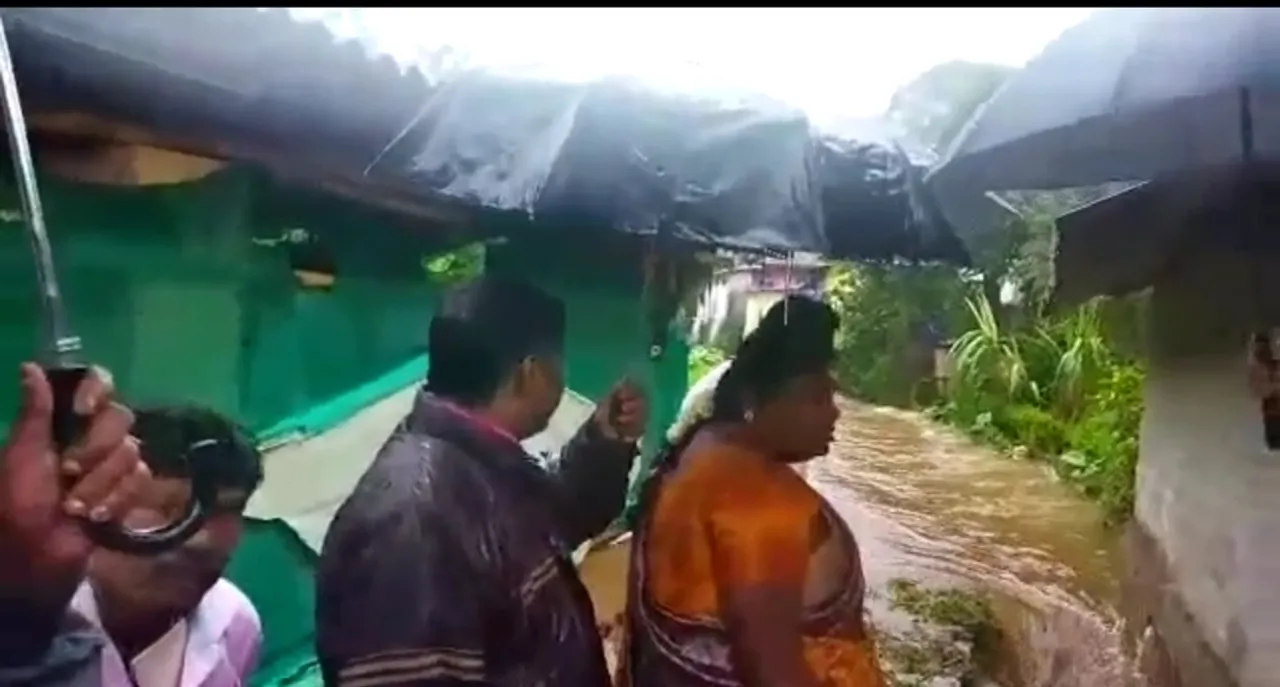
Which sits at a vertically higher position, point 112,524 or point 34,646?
point 112,524

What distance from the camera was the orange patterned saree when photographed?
4.98 ft

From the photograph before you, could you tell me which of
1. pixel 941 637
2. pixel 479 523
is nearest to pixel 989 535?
pixel 941 637

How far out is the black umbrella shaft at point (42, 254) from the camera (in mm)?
1486

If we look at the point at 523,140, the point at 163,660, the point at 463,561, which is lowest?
the point at 163,660

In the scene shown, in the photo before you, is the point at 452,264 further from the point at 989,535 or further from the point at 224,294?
the point at 989,535

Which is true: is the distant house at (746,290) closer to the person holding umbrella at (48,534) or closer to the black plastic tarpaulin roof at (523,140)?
the black plastic tarpaulin roof at (523,140)

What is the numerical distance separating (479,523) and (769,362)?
0.31 metres

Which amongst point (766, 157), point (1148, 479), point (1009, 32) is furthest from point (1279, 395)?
point (766, 157)

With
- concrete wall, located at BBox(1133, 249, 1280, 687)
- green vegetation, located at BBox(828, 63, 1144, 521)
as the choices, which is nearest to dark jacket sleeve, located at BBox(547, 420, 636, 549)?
green vegetation, located at BBox(828, 63, 1144, 521)

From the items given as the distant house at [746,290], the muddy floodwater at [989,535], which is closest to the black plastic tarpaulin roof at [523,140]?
the distant house at [746,290]

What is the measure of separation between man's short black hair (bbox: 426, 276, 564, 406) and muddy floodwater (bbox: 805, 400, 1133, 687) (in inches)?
11.4

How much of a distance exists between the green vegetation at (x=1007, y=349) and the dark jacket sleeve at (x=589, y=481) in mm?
229

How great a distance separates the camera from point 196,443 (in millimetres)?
1509

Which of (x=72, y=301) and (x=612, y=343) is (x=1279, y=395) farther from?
(x=72, y=301)
